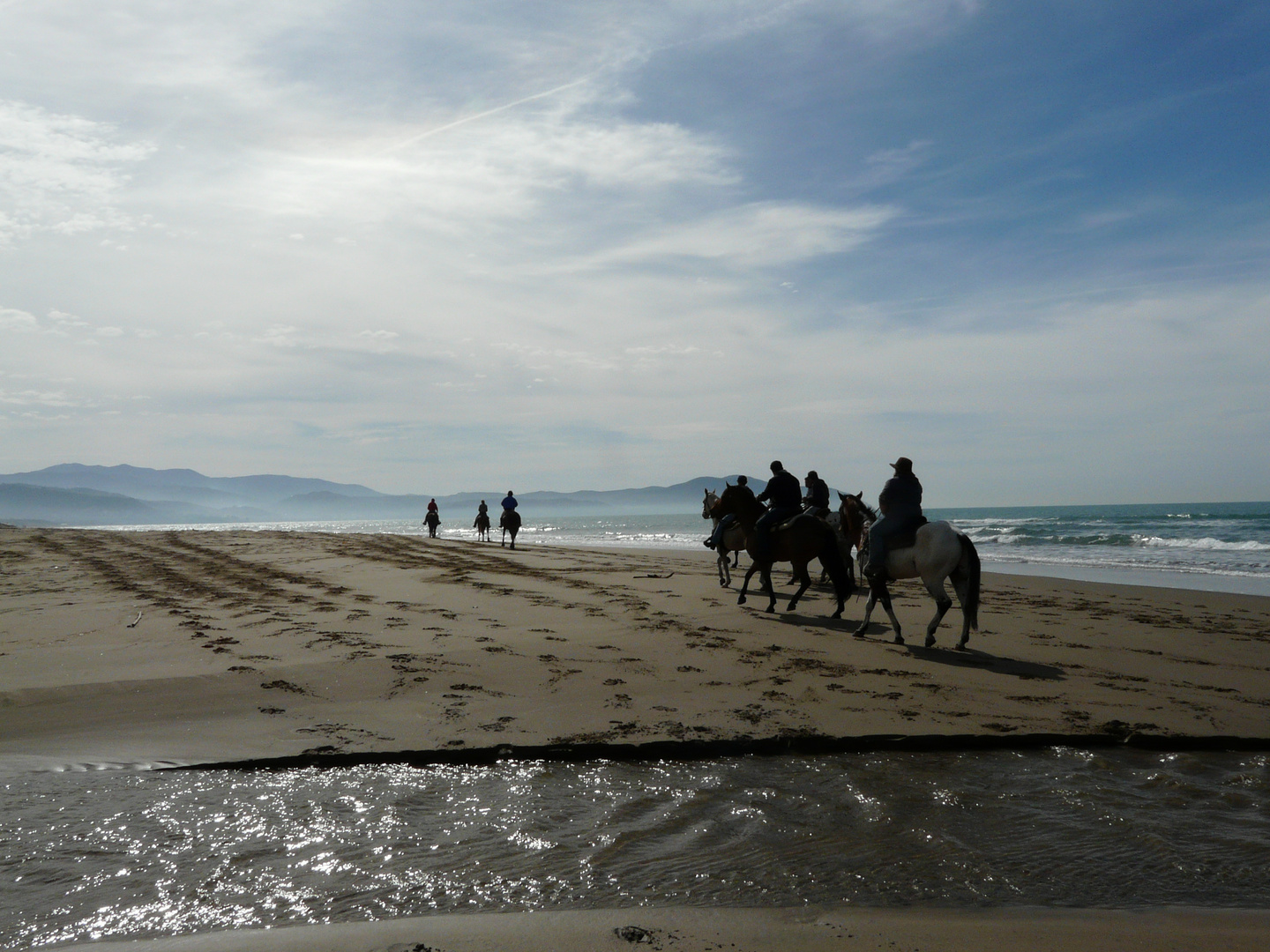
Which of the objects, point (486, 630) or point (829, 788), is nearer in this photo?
point (829, 788)

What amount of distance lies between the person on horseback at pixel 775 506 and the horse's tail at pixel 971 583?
9.96 ft

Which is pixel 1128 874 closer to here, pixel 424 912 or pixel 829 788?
pixel 829 788

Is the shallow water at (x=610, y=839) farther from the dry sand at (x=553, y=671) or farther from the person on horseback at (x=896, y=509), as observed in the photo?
the person on horseback at (x=896, y=509)

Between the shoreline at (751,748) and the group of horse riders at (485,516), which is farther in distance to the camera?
the group of horse riders at (485,516)

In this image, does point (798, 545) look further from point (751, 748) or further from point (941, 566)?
point (751, 748)

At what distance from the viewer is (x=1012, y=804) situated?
4.31 m

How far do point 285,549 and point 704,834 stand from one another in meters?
22.6

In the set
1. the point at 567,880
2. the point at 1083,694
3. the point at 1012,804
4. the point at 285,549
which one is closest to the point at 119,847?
the point at 567,880

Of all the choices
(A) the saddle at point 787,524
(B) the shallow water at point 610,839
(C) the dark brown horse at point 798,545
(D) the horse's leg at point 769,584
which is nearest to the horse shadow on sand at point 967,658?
(C) the dark brown horse at point 798,545

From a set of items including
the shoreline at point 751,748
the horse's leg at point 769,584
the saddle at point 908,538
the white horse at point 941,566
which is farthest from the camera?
the horse's leg at point 769,584

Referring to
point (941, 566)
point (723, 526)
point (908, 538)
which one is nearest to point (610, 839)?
point (941, 566)

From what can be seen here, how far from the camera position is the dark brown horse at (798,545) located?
11008mm

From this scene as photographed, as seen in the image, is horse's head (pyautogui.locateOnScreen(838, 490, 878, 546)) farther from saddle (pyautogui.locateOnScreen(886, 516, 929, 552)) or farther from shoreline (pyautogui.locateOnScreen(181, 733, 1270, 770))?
shoreline (pyautogui.locateOnScreen(181, 733, 1270, 770))

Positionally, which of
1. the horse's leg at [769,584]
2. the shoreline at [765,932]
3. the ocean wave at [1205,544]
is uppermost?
the horse's leg at [769,584]
